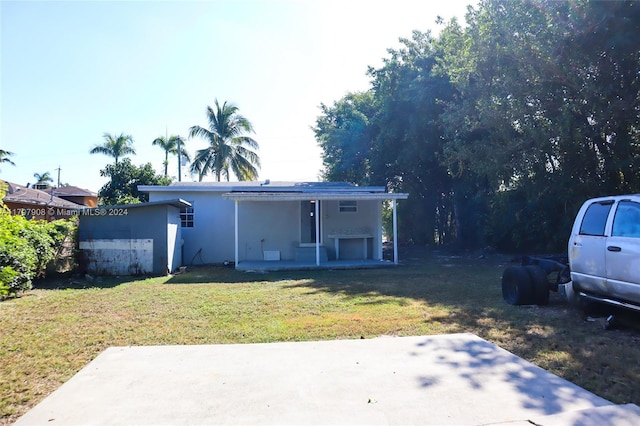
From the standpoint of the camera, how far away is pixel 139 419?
3.27 meters

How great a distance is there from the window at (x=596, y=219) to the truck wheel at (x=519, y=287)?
135 centimetres

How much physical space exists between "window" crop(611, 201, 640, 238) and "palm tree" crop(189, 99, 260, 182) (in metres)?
26.6

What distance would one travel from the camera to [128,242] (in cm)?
1247

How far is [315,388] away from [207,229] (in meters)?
12.8

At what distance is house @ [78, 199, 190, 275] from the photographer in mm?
12445

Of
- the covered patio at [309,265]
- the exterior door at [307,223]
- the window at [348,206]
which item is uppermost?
the window at [348,206]

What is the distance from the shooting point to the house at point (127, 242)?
12.4 m

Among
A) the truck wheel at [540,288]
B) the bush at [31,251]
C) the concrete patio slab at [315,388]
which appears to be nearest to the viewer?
the concrete patio slab at [315,388]

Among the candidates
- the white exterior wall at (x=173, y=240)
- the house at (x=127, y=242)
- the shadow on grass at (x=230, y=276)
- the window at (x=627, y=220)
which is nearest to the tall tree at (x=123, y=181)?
the white exterior wall at (x=173, y=240)

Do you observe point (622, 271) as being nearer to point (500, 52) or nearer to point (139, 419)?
point (139, 419)

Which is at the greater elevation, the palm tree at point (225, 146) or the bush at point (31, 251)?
the palm tree at point (225, 146)

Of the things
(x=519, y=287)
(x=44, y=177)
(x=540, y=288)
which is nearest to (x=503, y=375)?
(x=519, y=287)

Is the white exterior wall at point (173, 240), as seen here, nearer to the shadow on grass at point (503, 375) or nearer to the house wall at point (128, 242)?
the house wall at point (128, 242)

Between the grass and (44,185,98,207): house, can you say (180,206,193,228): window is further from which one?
(44,185,98,207): house
